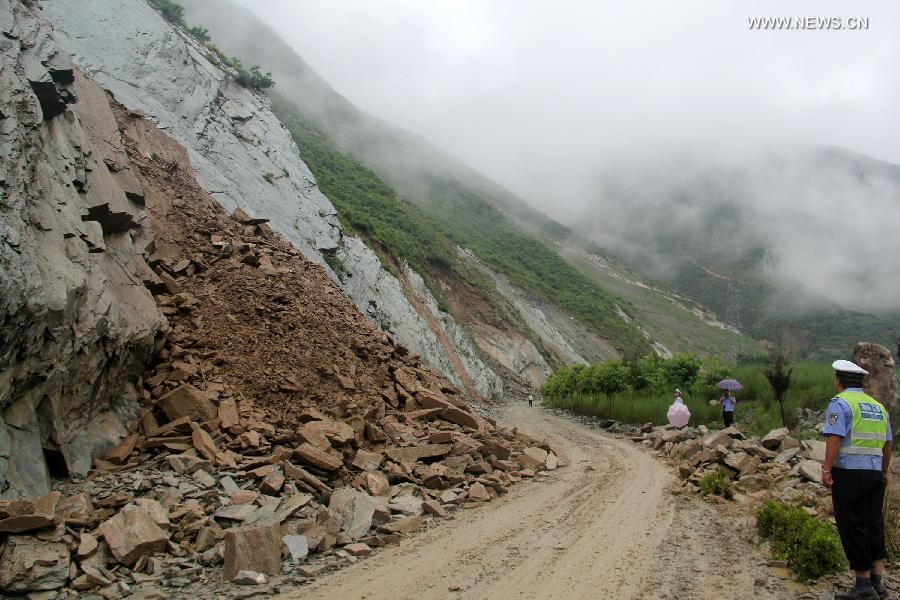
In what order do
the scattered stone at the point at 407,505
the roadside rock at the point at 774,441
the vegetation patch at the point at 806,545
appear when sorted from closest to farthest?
the vegetation patch at the point at 806,545 < the scattered stone at the point at 407,505 < the roadside rock at the point at 774,441

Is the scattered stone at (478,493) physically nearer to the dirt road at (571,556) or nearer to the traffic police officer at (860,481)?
the dirt road at (571,556)

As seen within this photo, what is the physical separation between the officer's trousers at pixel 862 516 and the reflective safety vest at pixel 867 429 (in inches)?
7.6

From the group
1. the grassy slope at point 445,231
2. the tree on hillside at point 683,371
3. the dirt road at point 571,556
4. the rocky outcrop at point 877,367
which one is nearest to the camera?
the dirt road at point 571,556

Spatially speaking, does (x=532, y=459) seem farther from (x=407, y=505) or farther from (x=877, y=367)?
(x=877, y=367)

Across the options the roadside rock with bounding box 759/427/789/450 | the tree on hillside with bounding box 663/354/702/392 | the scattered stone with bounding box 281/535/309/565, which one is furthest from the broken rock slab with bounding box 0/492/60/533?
the tree on hillside with bounding box 663/354/702/392

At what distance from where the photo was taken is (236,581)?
569 cm

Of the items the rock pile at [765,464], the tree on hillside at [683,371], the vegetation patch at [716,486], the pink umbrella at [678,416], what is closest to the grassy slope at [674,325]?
the tree on hillside at [683,371]

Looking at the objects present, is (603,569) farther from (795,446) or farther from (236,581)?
(795,446)

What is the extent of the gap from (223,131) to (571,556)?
23.4 meters

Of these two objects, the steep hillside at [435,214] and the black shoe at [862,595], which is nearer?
the black shoe at [862,595]

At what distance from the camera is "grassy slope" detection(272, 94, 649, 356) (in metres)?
41.2

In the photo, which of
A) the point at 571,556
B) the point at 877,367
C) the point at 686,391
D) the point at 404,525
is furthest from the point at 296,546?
the point at 686,391

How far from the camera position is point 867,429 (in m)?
4.79

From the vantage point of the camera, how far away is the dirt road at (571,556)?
5453mm
